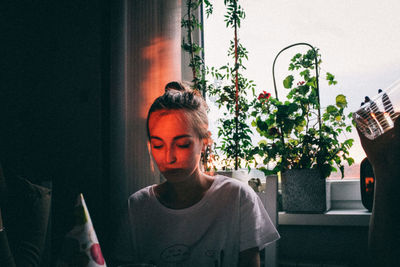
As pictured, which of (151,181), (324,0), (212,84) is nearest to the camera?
(151,181)

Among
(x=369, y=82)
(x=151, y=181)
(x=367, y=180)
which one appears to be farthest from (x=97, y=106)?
(x=369, y=82)

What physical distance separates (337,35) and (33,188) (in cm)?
155

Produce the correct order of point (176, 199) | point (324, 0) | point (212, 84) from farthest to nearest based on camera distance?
point (324, 0) < point (212, 84) < point (176, 199)

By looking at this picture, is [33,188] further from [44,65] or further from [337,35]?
[337,35]

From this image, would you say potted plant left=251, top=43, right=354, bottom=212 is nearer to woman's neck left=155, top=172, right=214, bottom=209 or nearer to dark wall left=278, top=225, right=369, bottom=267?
dark wall left=278, top=225, right=369, bottom=267

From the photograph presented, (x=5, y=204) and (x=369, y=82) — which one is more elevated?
(x=369, y=82)

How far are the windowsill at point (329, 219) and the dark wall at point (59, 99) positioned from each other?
802 millimetres

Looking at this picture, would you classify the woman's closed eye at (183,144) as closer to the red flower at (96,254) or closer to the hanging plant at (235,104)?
the red flower at (96,254)

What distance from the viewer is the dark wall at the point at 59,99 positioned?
1.15 metres

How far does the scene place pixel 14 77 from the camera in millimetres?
1156

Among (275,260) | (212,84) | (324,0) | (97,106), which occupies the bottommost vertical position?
(275,260)

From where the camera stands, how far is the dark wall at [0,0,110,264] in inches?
45.4

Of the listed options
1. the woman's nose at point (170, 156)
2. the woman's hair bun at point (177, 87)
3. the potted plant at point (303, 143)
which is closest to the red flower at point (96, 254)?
the woman's nose at point (170, 156)

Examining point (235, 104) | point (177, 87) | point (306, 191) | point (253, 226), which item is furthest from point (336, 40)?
point (253, 226)
